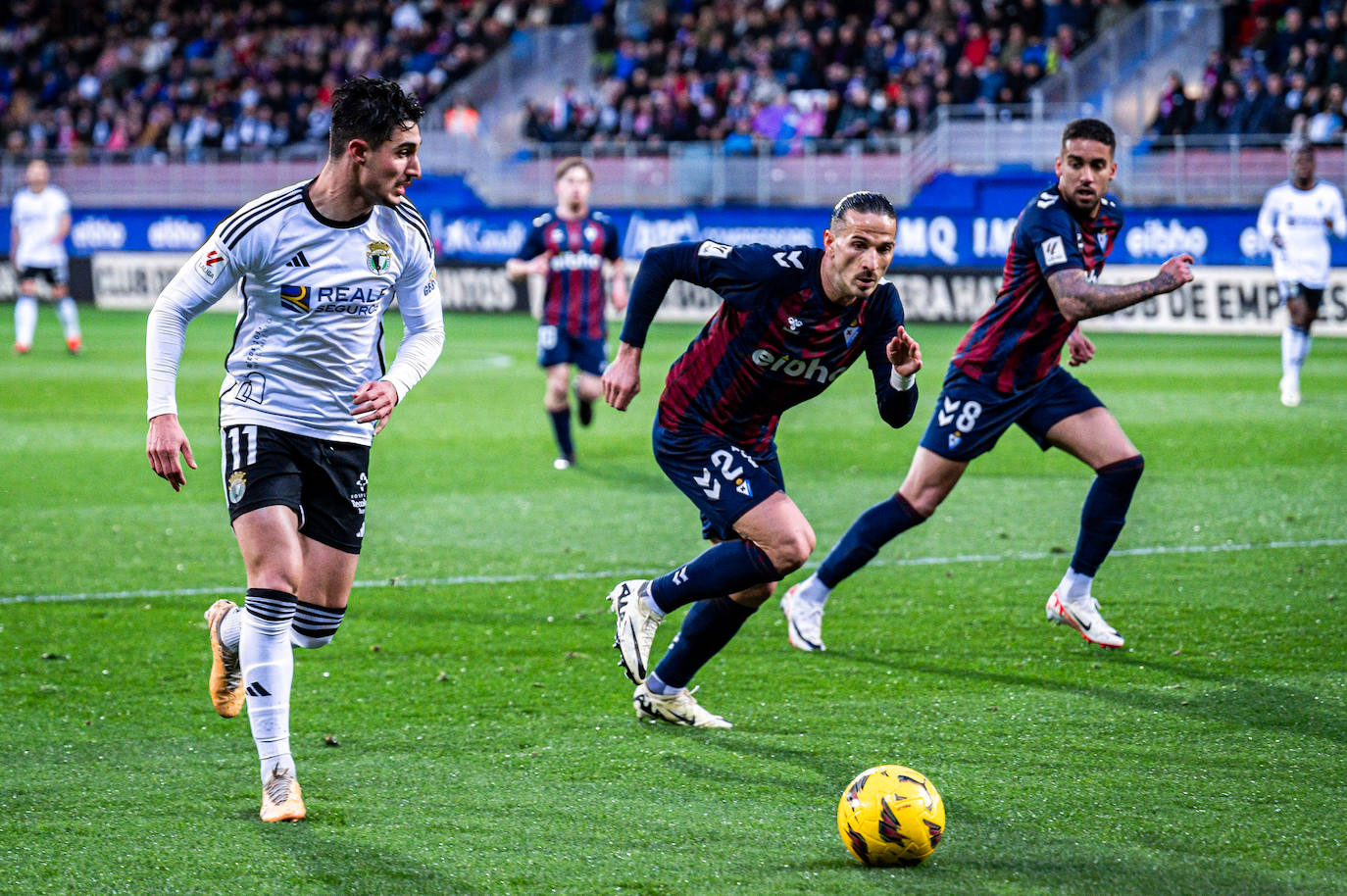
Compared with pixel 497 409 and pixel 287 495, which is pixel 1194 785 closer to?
pixel 287 495

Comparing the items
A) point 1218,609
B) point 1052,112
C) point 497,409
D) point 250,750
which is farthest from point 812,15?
point 250,750

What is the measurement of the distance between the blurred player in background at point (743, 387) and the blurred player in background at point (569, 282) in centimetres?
646

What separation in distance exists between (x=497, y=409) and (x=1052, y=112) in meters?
13.8

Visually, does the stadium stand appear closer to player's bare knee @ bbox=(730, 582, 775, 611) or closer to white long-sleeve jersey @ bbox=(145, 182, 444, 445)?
player's bare knee @ bbox=(730, 582, 775, 611)

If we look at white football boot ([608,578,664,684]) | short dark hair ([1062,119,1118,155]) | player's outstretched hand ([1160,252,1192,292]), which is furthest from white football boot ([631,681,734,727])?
short dark hair ([1062,119,1118,155])

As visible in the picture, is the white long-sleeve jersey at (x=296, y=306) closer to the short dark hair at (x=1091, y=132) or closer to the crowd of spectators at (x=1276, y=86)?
the short dark hair at (x=1091, y=132)

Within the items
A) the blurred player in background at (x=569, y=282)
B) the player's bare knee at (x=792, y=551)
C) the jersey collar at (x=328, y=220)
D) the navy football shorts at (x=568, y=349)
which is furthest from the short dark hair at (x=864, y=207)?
the navy football shorts at (x=568, y=349)

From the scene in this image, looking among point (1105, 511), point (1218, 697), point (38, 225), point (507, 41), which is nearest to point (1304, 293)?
point (1105, 511)

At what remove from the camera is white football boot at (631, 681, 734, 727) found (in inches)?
220

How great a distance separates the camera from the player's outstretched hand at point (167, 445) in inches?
181

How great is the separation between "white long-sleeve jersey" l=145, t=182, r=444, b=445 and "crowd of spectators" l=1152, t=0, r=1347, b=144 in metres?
20.0

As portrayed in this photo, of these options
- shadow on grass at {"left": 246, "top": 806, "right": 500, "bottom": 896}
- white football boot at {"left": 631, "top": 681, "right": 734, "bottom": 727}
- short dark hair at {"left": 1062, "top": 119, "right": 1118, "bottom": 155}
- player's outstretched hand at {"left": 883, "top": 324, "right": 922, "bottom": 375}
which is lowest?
white football boot at {"left": 631, "top": 681, "right": 734, "bottom": 727}

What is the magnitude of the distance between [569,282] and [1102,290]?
6.52 metres

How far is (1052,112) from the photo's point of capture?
83.9 ft
